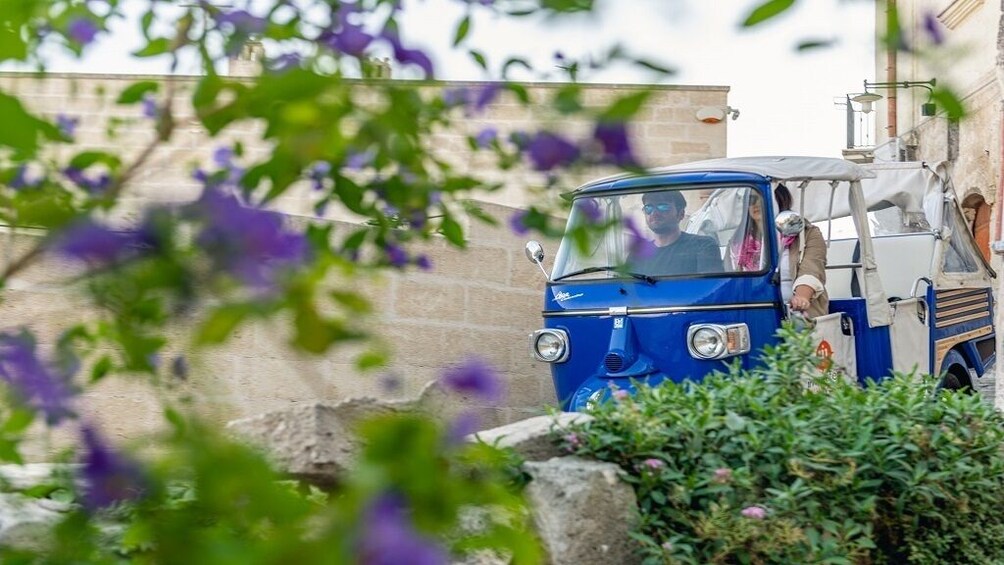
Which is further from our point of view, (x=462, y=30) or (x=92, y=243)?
(x=462, y=30)

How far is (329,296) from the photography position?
938mm

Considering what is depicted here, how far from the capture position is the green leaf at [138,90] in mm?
1569

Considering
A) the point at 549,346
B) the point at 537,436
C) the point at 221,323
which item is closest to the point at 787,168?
the point at 549,346

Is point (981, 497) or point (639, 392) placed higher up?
point (639, 392)

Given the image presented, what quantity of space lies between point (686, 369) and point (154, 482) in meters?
6.49

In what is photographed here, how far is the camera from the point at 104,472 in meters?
1.03

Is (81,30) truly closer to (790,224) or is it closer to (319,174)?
(319,174)

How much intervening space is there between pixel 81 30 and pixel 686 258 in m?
6.11

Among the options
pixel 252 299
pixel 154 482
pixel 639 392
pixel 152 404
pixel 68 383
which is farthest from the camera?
pixel 152 404

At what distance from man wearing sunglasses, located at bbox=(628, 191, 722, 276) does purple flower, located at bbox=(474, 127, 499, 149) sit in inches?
221

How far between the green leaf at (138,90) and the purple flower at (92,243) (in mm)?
622

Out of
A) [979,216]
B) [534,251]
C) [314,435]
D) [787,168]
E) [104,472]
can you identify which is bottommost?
[314,435]

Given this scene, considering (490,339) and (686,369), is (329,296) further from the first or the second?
(490,339)

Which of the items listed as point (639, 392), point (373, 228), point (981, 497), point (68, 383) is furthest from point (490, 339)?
point (68, 383)
